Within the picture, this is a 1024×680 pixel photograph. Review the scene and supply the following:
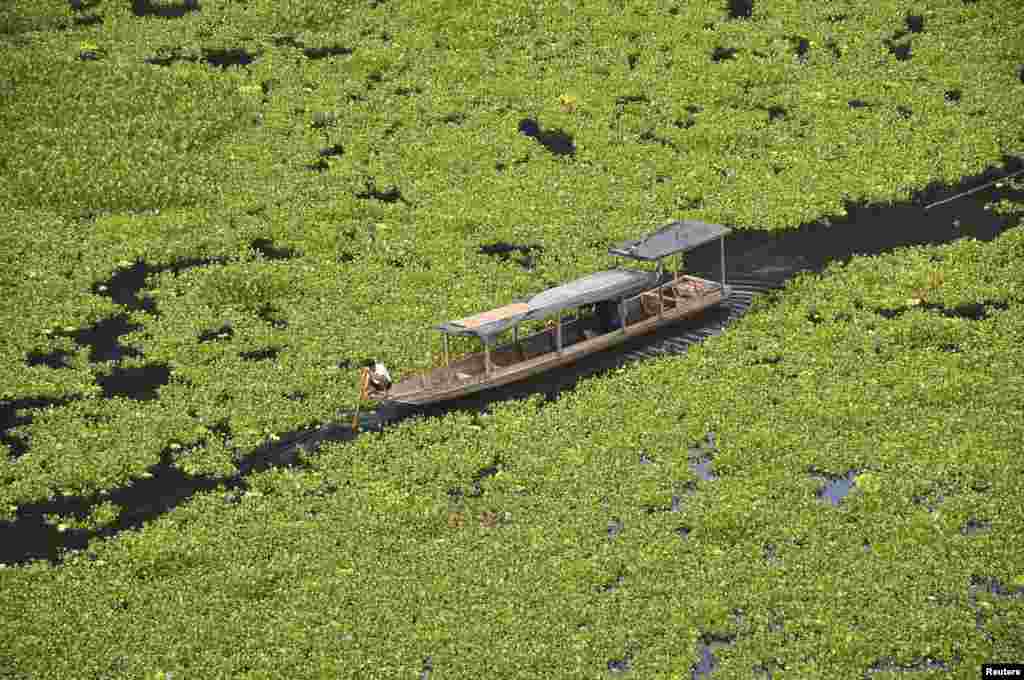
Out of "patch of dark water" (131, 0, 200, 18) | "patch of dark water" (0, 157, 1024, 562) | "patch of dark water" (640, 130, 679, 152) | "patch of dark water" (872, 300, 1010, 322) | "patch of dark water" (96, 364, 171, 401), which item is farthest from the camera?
"patch of dark water" (131, 0, 200, 18)

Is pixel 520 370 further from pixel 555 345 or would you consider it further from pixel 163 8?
pixel 163 8

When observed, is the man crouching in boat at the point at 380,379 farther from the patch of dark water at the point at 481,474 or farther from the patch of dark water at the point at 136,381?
the patch of dark water at the point at 136,381

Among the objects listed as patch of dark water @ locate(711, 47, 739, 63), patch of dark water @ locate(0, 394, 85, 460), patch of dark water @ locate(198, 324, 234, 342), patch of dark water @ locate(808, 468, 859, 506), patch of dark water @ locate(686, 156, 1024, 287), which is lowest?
patch of dark water @ locate(808, 468, 859, 506)

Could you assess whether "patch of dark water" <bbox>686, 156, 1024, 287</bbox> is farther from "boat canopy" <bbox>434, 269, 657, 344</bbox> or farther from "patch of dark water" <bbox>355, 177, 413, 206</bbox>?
"patch of dark water" <bbox>355, 177, 413, 206</bbox>

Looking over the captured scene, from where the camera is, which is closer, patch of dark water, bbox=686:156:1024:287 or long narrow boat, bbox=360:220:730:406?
long narrow boat, bbox=360:220:730:406

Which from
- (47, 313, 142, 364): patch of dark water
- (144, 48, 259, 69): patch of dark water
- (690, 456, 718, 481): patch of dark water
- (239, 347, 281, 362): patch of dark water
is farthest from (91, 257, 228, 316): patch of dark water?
(690, 456, 718, 481): patch of dark water

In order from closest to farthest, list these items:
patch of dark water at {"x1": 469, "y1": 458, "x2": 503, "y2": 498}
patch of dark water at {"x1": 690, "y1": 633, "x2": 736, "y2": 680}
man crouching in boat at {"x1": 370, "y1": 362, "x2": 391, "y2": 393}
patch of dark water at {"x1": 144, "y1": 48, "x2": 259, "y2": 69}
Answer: patch of dark water at {"x1": 690, "y1": 633, "x2": 736, "y2": 680}, patch of dark water at {"x1": 469, "y1": 458, "x2": 503, "y2": 498}, man crouching in boat at {"x1": 370, "y1": 362, "x2": 391, "y2": 393}, patch of dark water at {"x1": 144, "y1": 48, "x2": 259, "y2": 69}

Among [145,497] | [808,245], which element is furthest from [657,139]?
[145,497]

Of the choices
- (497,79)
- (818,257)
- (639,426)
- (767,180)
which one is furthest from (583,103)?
(639,426)
